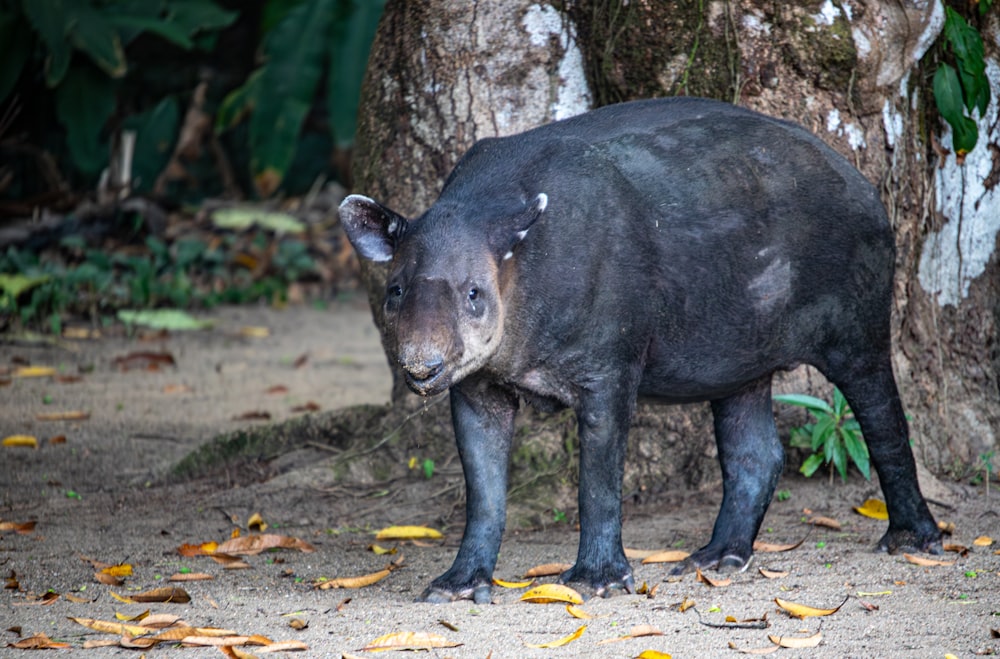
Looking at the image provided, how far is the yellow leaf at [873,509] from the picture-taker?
547 cm

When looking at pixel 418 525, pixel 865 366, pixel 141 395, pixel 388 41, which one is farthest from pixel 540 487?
pixel 141 395

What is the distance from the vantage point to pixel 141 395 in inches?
310

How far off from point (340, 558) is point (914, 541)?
7.43 ft

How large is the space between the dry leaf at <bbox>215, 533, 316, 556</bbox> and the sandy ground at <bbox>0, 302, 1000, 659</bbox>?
0.05 metres

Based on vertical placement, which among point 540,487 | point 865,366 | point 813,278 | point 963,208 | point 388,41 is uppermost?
point 388,41

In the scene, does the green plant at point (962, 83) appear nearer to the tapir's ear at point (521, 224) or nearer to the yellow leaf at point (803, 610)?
the tapir's ear at point (521, 224)

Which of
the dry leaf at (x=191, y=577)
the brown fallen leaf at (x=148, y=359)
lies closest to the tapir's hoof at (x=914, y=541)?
the dry leaf at (x=191, y=577)

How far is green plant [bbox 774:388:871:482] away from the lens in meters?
5.44

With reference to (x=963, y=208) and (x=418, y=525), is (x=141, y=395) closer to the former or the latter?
(x=418, y=525)

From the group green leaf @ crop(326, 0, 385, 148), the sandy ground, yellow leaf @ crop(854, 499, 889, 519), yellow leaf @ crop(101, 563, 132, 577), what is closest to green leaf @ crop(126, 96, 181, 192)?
green leaf @ crop(326, 0, 385, 148)

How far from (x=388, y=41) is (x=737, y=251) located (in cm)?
220

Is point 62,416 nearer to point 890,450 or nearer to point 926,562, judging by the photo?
point 890,450

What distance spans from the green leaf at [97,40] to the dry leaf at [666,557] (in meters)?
8.04

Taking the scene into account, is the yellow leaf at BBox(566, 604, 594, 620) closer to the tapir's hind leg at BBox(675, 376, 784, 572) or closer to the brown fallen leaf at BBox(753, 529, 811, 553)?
the tapir's hind leg at BBox(675, 376, 784, 572)
